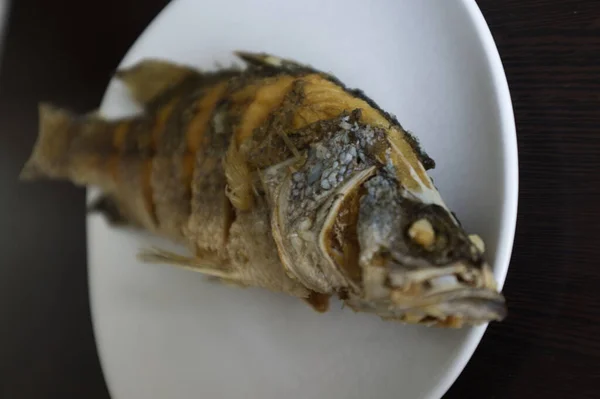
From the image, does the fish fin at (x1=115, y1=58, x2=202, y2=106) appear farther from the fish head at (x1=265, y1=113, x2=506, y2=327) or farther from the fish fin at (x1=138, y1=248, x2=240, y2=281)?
the fish head at (x1=265, y1=113, x2=506, y2=327)

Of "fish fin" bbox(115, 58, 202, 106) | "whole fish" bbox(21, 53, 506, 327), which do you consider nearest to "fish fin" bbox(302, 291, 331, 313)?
"whole fish" bbox(21, 53, 506, 327)

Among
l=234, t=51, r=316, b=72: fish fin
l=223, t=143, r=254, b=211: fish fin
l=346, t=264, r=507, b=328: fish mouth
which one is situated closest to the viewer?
l=346, t=264, r=507, b=328: fish mouth

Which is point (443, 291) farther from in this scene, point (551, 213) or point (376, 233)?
point (551, 213)

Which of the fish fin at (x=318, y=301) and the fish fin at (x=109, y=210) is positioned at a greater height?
the fish fin at (x=318, y=301)

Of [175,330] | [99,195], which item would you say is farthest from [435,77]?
[99,195]

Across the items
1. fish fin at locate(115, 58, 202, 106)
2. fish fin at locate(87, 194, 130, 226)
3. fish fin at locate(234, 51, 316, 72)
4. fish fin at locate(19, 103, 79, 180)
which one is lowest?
fish fin at locate(87, 194, 130, 226)

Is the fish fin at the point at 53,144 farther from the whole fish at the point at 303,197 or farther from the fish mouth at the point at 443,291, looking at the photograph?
the fish mouth at the point at 443,291

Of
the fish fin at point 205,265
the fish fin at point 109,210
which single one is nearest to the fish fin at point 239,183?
the fish fin at point 205,265
